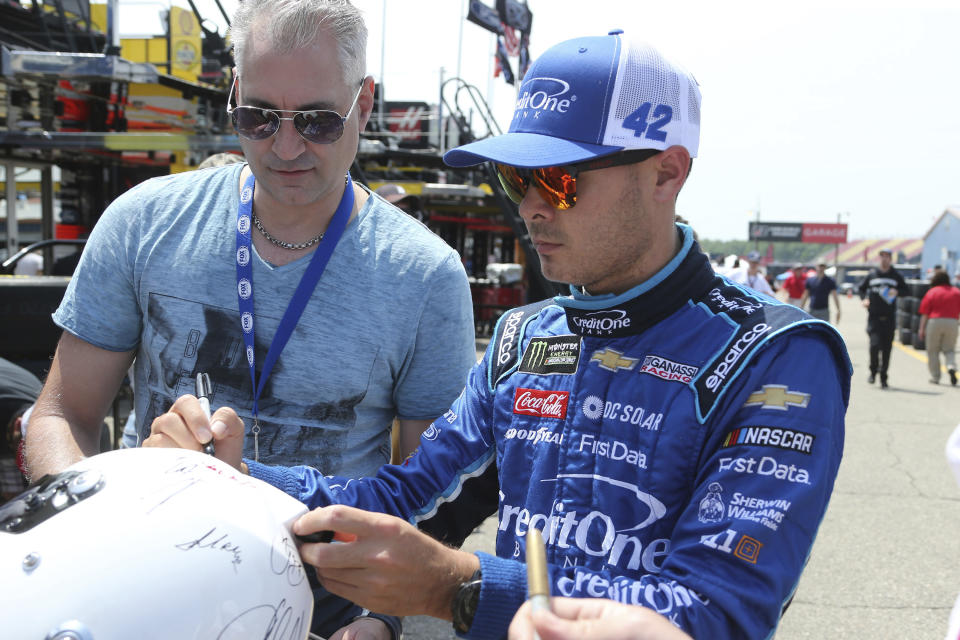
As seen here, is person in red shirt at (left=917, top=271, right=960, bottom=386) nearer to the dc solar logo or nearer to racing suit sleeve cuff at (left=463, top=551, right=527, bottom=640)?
the dc solar logo

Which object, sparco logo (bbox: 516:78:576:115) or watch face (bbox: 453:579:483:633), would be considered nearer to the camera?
watch face (bbox: 453:579:483:633)

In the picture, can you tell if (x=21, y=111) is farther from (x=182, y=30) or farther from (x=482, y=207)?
(x=482, y=207)

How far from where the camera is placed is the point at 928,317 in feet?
42.3

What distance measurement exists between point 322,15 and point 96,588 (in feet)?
4.37

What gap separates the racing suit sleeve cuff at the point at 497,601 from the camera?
1.24 m

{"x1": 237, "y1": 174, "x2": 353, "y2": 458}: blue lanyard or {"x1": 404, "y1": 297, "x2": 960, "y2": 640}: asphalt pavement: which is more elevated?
{"x1": 237, "y1": 174, "x2": 353, "y2": 458}: blue lanyard

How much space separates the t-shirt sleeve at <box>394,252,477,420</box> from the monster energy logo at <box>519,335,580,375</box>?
0.43 metres

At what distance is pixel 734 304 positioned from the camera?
4.81ft

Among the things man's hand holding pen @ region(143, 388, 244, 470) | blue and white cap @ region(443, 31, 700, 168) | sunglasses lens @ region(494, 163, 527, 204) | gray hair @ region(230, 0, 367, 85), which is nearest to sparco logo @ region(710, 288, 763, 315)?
blue and white cap @ region(443, 31, 700, 168)

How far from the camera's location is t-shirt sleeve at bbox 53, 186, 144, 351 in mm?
2012

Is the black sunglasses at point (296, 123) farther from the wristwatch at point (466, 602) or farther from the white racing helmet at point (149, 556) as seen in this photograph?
the wristwatch at point (466, 602)

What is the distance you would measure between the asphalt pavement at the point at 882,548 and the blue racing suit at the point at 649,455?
2.52 m

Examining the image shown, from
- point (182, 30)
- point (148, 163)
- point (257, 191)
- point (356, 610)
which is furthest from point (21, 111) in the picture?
point (356, 610)

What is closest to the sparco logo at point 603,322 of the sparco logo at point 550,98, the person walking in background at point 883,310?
the sparco logo at point 550,98
